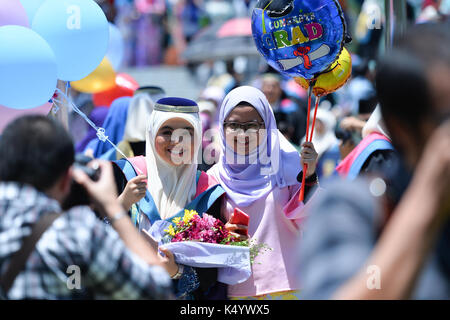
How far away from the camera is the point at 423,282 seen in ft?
4.66

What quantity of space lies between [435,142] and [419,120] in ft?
0.32

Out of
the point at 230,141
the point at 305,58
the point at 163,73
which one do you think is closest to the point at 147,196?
the point at 230,141

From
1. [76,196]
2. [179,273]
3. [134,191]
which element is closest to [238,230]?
[179,273]

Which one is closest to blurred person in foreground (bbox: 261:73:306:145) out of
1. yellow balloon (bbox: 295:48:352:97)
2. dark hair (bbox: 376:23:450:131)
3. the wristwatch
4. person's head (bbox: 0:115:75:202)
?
yellow balloon (bbox: 295:48:352:97)

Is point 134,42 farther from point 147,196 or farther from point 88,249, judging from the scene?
point 88,249

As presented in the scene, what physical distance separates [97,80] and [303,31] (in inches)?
95.3

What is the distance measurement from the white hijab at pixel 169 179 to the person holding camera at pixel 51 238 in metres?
1.44

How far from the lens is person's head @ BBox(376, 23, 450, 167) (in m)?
1.37

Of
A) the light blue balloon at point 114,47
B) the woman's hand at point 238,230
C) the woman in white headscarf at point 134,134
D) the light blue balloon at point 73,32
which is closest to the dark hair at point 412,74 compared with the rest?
the woman's hand at point 238,230

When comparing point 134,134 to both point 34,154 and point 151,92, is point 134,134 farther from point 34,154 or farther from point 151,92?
point 34,154

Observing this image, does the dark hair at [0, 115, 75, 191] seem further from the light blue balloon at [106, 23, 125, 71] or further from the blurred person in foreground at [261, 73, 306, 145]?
the blurred person in foreground at [261, 73, 306, 145]

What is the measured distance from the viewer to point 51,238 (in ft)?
5.84

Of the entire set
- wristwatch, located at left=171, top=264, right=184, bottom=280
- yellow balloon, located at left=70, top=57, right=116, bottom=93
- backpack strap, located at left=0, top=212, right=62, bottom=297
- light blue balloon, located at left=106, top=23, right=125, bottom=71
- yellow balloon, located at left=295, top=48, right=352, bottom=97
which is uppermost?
light blue balloon, located at left=106, top=23, right=125, bottom=71

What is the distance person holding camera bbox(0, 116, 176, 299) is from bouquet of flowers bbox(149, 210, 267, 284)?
3.60 feet
